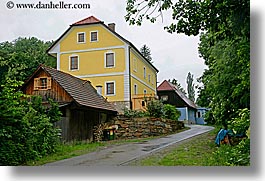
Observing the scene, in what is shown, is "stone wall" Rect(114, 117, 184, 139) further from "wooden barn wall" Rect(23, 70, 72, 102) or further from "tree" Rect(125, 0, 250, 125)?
"wooden barn wall" Rect(23, 70, 72, 102)

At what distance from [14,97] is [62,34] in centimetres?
69

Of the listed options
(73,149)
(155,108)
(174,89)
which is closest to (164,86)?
(174,89)

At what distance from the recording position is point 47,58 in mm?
4176

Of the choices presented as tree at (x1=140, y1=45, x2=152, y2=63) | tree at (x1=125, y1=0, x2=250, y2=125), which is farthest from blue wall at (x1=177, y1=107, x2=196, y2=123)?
tree at (x1=140, y1=45, x2=152, y2=63)

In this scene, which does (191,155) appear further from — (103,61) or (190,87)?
(103,61)

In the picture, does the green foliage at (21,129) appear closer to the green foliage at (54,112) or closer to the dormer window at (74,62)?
the green foliage at (54,112)

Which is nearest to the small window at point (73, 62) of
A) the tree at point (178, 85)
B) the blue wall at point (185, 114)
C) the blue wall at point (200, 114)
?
the tree at point (178, 85)

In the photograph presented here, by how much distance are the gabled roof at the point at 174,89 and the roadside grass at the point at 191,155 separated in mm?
304

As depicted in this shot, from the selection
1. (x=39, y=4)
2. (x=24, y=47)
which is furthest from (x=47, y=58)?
(x=39, y=4)

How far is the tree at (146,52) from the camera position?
4188mm

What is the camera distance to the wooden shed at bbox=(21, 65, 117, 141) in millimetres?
4172

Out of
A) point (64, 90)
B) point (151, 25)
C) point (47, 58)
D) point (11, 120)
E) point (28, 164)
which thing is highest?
point (151, 25)

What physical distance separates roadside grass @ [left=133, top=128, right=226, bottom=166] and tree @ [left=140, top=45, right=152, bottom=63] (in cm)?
81

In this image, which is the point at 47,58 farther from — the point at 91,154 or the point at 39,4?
the point at 91,154
